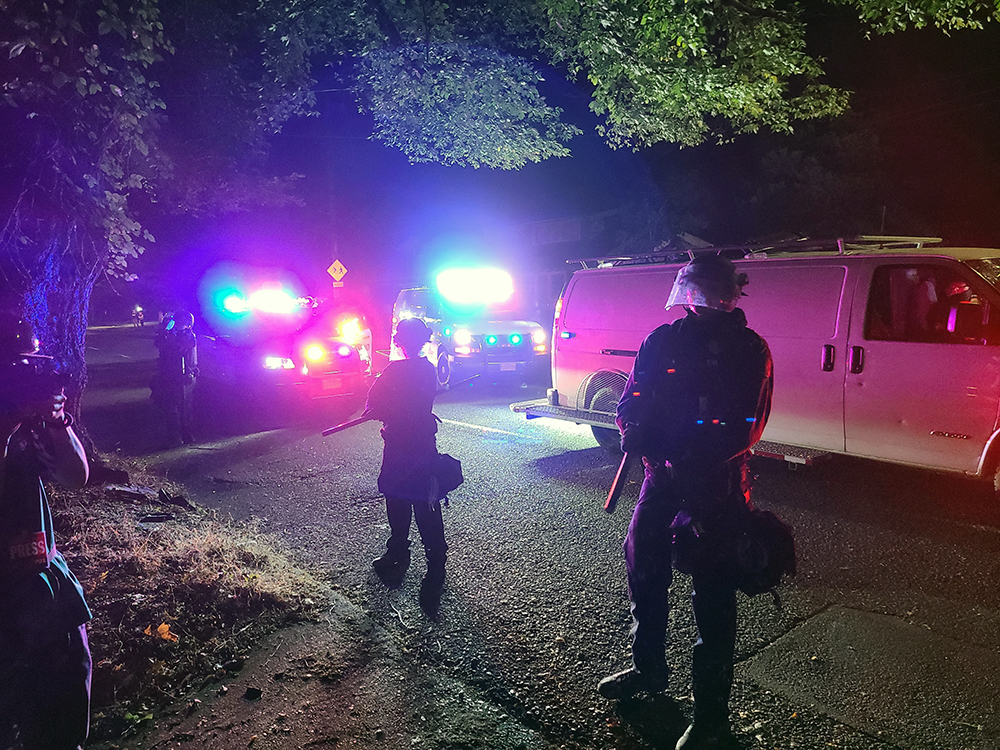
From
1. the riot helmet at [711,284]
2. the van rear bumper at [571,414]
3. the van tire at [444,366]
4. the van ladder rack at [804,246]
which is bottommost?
the van rear bumper at [571,414]

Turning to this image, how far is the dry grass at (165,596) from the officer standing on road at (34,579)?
2.46 feet

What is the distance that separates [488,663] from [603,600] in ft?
3.35

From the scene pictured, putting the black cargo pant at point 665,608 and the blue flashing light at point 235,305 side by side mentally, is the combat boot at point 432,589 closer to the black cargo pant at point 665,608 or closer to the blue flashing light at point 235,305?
the black cargo pant at point 665,608

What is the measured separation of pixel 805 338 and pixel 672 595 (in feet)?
10.3

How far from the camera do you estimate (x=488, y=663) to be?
3484mm

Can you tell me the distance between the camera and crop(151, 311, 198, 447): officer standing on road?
8.83 meters

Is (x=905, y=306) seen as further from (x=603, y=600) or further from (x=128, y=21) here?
A: (x=128, y=21)

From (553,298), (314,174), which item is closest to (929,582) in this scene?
(553,298)

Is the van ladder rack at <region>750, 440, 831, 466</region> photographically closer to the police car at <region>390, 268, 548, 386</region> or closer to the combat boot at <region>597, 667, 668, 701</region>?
the combat boot at <region>597, 667, 668, 701</region>

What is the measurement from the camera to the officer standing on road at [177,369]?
29.0 ft

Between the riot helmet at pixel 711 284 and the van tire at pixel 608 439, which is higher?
the riot helmet at pixel 711 284

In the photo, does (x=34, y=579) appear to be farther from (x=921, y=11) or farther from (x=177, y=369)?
(x=921, y=11)

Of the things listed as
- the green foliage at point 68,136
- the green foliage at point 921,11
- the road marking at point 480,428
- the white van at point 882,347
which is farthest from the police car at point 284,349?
the green foliage at point 921,11

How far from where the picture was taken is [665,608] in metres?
3.09
